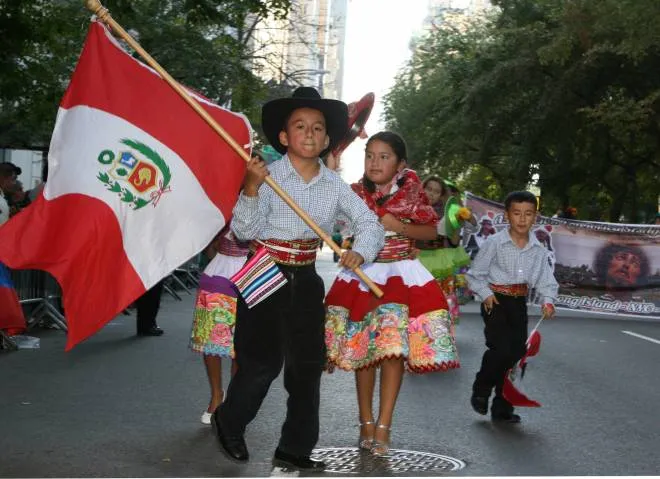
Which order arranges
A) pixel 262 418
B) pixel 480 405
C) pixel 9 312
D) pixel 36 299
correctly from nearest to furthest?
pixel 262 418
pixel 480 405
pixel 9 312
pixel 36 299

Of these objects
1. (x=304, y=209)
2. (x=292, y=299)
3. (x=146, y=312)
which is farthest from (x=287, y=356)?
(x=146, y=312)

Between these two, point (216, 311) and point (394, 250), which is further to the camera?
point (216, 311)

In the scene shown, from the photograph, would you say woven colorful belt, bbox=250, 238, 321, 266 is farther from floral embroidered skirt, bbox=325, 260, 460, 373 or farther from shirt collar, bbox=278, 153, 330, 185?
floral embroidered skirt, bbox=325, 260, 460, 373

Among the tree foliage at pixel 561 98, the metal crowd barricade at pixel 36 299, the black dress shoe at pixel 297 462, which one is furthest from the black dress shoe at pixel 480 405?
the tree foliage at pixel 561 98

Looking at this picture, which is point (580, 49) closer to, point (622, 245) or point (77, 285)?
point (622, 245)

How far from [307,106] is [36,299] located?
9.12 metres

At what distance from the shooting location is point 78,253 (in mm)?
6590

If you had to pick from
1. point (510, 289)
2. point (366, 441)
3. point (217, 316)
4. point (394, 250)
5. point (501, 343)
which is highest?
point (394, 250)

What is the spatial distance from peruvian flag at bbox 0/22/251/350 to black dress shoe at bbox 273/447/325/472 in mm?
1069

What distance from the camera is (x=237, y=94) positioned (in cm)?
2544

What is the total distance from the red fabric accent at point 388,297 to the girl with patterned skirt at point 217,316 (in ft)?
3.13

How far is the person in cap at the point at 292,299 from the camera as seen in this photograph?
A: 6555mm

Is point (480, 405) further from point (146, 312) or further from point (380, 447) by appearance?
point (146, 312)

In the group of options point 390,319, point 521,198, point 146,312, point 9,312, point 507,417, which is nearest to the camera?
point 390,319
